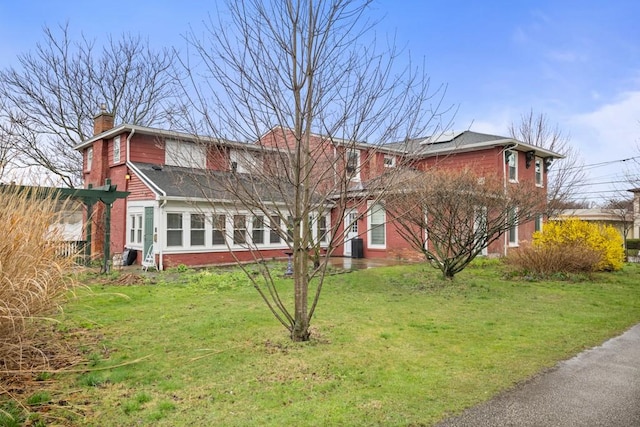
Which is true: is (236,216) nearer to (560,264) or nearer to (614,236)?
(560,264)

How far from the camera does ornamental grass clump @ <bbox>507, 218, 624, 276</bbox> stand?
11.4m

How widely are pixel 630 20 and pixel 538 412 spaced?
1151 centimetres

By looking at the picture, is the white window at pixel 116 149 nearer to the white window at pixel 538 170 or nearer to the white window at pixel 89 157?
the white window at pixel 89 157

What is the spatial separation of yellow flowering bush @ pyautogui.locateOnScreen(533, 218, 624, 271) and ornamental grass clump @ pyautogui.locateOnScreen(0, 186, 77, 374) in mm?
11679

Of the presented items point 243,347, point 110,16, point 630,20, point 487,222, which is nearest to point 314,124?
point 243,347

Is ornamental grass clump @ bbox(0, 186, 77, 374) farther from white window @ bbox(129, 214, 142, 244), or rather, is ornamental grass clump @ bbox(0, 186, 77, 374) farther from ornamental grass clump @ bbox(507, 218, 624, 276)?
ornamental grass clump @ bbox(507, 218, 624, 276)

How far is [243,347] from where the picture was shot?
15.7 feet

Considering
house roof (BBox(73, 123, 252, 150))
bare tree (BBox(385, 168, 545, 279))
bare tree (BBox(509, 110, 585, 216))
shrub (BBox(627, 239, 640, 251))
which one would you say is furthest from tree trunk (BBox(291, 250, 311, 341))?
shrub (BBox(627, 239, 640, 251))

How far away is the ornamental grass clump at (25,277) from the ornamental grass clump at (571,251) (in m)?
11.2

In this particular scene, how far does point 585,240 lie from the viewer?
1198cm

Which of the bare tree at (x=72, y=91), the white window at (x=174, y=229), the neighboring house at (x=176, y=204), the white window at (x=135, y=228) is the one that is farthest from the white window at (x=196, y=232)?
the bare tree at (x=72, y=91)

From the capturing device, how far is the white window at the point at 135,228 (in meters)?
15.0

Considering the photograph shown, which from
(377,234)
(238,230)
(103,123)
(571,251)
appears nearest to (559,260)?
(571,251)

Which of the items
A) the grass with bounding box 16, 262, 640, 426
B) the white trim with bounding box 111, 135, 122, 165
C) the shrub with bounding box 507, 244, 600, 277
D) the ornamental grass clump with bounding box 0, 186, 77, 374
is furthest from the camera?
the white trim with bounding box 111, 135, 122, 165
